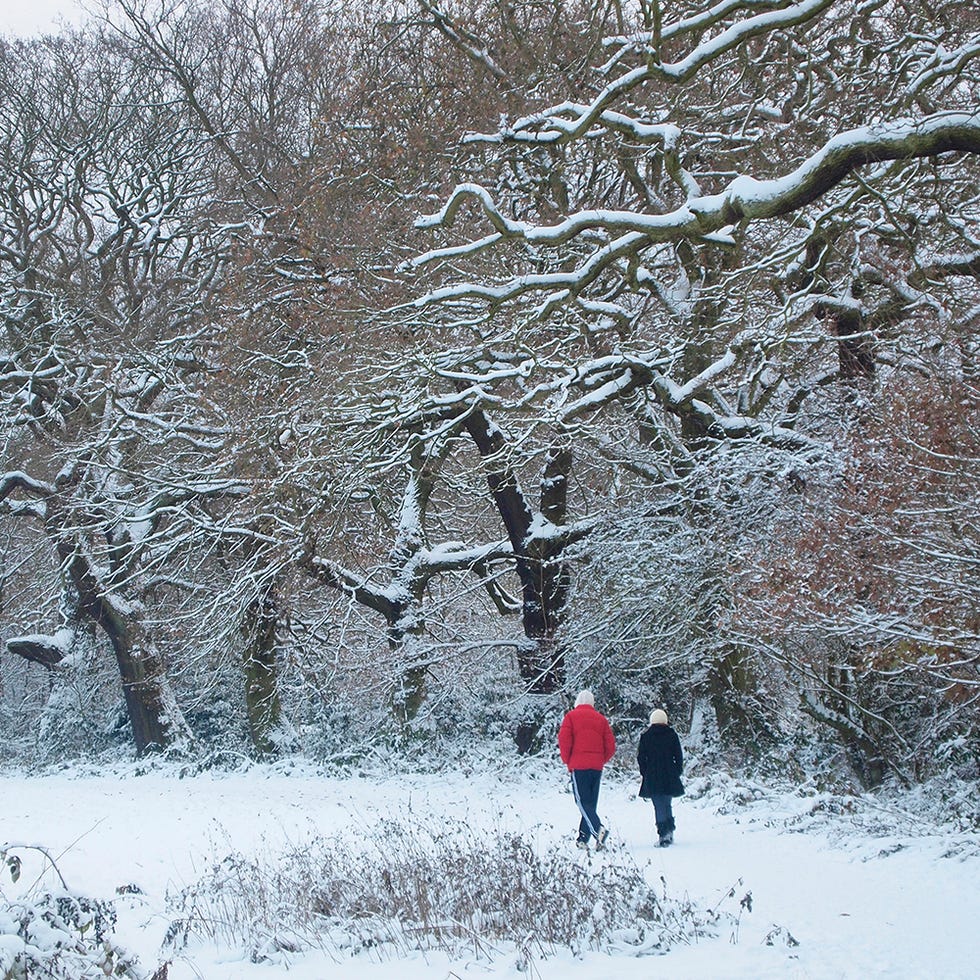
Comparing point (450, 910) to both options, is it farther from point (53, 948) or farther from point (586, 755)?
point (586, 755)

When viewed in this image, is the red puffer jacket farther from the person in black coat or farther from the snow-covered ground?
the snow-covered ground

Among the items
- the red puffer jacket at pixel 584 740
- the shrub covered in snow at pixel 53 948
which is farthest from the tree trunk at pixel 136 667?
the shrub covered in snow at pixel 53 948

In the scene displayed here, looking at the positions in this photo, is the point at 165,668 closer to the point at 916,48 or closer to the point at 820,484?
the point at 820,484

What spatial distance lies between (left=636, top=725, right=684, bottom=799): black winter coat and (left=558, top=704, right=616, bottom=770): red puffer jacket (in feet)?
1.35

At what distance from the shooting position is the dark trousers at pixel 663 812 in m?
11.2

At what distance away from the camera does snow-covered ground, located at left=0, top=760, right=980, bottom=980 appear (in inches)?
263

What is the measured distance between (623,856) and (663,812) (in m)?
0.94

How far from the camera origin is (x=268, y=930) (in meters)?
7.72

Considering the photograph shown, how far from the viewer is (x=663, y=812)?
11.2 m

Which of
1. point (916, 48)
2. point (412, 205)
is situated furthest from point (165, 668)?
point (916, 48)

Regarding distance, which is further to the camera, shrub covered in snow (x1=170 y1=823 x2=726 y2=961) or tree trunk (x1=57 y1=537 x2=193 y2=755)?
tree trunk (x1=57 y1=537 x2=193 y2=755)

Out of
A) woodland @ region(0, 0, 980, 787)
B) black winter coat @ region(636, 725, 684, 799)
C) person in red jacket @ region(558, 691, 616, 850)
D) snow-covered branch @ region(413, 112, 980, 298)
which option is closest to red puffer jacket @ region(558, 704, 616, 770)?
person in red jacket @ region(558, 691, 616, 850)

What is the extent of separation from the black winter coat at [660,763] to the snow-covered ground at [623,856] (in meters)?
0.58

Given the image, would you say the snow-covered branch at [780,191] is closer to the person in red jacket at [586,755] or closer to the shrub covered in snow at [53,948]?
the person in red jacket at [586,755]
